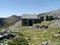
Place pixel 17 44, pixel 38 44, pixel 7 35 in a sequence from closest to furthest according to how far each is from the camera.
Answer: pixel 17 44
pixel 38 44
pixel 7 35

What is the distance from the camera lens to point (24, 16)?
100 meters

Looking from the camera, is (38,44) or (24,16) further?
(24,16)

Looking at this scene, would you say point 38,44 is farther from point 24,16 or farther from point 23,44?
point 24,16

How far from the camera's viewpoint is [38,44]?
2816 cm

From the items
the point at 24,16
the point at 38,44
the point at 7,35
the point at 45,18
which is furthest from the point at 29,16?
the point at 38,44

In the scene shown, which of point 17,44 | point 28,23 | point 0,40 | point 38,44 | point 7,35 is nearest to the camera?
point 17,44

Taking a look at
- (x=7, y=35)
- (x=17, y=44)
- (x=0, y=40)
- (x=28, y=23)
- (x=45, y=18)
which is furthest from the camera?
(x=45, y=18)

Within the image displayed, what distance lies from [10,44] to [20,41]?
1473 millimetres

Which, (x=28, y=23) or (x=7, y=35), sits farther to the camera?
(x=28, y=23)

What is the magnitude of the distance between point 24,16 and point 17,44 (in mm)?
78170

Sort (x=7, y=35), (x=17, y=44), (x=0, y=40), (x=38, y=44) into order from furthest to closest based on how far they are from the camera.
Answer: (x=7, y=35)
(x=0, y=40)
(x=38, y=44)
(x=17, y=44)

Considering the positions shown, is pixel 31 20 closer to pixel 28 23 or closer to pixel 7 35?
pixel 28 23

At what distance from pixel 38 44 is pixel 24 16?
7256 cm

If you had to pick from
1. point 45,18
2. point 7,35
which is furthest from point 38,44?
point 45,18
